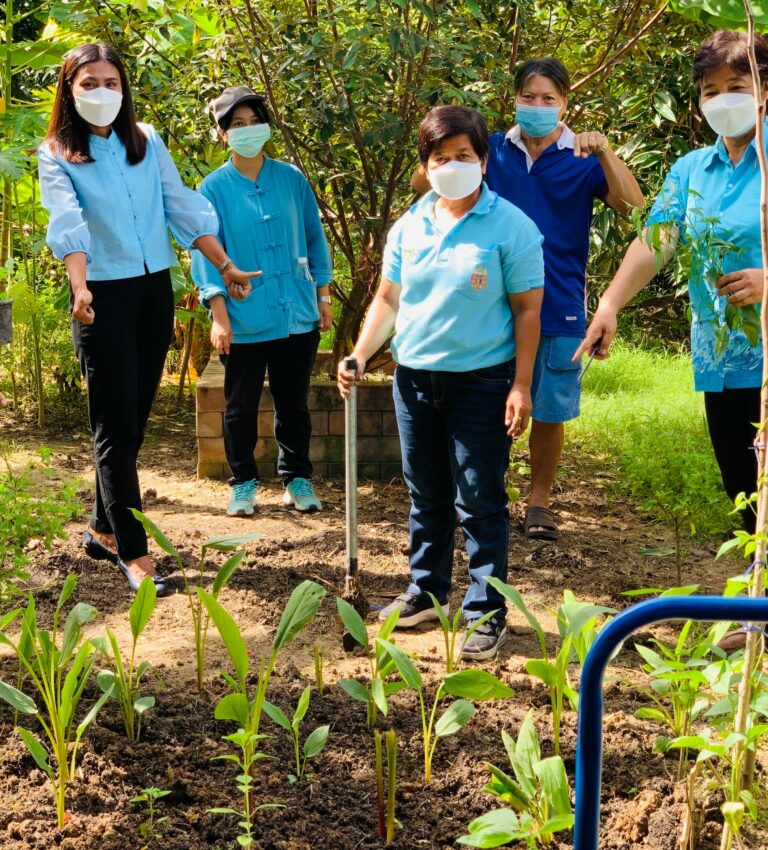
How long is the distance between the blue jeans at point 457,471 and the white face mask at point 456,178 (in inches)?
21.6

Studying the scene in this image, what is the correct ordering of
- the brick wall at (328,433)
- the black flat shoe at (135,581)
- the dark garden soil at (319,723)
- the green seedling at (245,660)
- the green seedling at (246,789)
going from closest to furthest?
1. the green seedling at (246,789)
2. the dark garden soil at (319,723)
3. the green seedling at (245,660)
4. the black flat shoe at (135,581)
5. the brick wall at (328,433)

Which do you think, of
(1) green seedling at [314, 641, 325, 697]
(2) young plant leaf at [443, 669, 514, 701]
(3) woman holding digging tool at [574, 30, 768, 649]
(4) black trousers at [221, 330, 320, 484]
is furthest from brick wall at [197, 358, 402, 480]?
(2) young plant leaf at [443, 669, 514, 701]

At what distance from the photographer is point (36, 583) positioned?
13.7 ft

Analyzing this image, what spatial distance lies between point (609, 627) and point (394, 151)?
12.8 feet

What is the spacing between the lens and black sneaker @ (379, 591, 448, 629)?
12.4 ft

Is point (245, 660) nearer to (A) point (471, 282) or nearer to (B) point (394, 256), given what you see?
(A) point (471, 282)

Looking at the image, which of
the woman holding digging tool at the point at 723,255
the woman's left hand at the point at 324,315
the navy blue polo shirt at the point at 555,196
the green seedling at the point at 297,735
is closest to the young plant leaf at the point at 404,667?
the green seedling at the point at 297,735

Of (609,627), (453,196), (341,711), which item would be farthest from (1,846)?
(453,196)

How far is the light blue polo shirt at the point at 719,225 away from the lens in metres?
3.29

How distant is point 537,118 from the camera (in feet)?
13.4

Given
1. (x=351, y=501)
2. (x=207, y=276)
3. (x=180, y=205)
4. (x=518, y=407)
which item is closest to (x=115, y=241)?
(x=180, y=205)

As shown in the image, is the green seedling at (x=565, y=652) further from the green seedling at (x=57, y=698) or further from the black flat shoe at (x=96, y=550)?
the black flat shoe at (x=96, y=550)

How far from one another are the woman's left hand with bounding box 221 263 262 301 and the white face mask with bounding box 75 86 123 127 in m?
0.75

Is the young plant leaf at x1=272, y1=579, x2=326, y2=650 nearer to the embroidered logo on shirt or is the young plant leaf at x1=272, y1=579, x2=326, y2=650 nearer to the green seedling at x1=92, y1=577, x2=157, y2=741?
the green seedling at x1=92, y1=577, x2=157, y2=741
